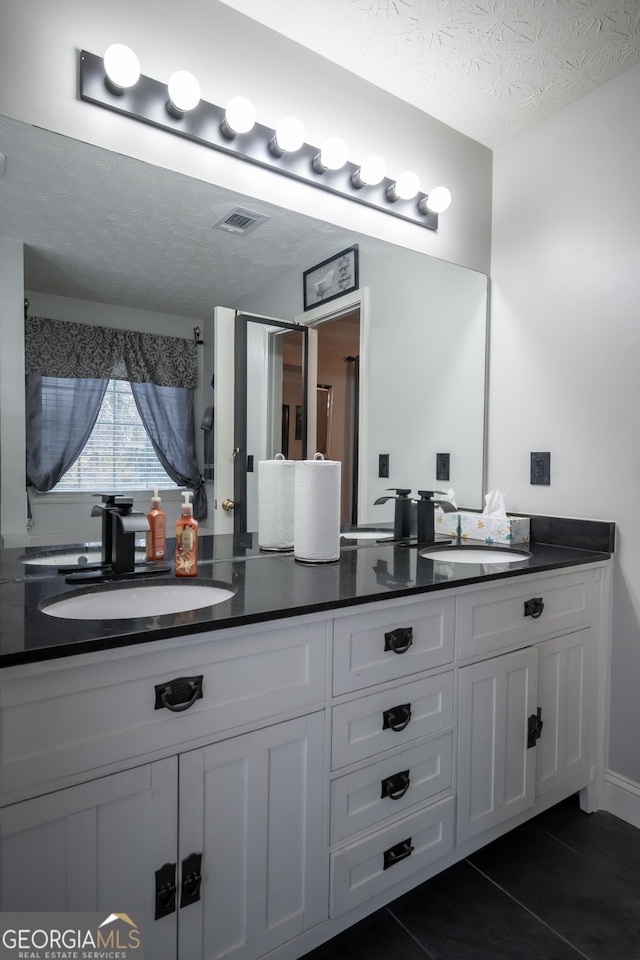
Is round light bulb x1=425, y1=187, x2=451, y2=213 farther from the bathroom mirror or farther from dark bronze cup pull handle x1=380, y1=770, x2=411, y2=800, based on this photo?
dark bronze cup pull handle x1=380, y1=770, x2=411, y2=800

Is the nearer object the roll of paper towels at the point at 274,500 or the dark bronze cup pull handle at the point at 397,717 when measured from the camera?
the dark bronze cup pull handle at the point at 397,717

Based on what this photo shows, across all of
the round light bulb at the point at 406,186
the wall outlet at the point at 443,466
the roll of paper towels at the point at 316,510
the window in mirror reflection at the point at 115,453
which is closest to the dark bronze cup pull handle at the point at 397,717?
the roll of paper towels at the point at 316,510

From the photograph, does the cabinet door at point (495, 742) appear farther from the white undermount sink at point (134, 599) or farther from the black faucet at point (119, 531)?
the black faucet at point (119, 531)

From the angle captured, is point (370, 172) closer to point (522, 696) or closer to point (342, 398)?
point (342, 398)

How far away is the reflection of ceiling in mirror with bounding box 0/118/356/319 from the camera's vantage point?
4.29 ft

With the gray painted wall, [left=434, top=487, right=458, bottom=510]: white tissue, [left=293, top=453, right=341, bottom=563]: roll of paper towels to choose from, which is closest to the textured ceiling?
the gray painted wall

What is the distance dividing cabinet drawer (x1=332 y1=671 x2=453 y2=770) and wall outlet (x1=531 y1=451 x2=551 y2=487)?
0.96 meters

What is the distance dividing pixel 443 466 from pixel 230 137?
4.32 feet

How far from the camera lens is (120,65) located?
1.34 metres

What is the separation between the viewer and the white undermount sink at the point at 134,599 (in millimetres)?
1177

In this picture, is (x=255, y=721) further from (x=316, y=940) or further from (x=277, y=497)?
(x=277, y=497)

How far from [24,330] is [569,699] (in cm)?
188

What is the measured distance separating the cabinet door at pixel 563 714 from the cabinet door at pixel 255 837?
0.83 meters

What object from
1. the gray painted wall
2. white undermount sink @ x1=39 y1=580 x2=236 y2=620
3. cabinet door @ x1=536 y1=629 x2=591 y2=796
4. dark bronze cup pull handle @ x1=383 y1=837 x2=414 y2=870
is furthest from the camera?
the gray painted wall
